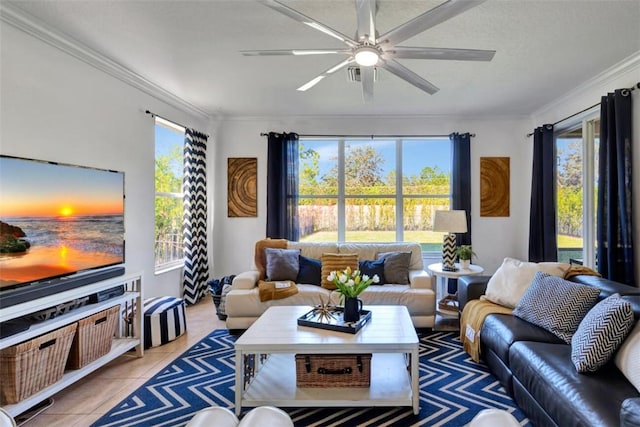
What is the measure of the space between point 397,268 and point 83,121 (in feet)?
10.5

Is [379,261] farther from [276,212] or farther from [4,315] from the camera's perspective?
[4,315]

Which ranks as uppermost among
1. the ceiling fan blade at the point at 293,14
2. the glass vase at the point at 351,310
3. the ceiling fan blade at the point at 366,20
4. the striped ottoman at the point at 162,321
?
the ceiling fan blade at the point at 366,20

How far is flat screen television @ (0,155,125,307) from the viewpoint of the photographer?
82.0 inches

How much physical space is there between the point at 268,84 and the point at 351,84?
863mm

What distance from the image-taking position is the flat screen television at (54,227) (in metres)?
2.08

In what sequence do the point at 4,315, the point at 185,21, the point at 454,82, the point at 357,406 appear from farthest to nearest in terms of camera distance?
the point at 454,82
the point at 185,21
the point at 357,406
the point at 4,315

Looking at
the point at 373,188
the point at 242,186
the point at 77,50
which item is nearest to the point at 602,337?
the point at 373,188

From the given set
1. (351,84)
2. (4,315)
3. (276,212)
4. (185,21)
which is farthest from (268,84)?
(4,315)

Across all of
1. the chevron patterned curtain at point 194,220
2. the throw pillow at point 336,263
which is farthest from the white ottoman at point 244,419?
the chevron patterned curtain at point 194,220

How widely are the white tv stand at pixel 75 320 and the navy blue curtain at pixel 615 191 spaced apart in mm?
4109

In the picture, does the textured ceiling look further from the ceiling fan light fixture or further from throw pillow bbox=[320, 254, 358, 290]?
throw pillow bbox=[320, 254, 358, 290]

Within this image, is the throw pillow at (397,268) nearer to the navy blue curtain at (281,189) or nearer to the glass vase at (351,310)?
the glass vase at (351,310)

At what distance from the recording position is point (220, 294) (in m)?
3.73

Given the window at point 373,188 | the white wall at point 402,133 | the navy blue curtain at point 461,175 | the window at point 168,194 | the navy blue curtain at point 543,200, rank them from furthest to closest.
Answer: the window at point 373,188
the white wall at point 402,133
the navy blue curtain at point 461,175
the navy blue curtain at point 543,200
the window at point 168,194
